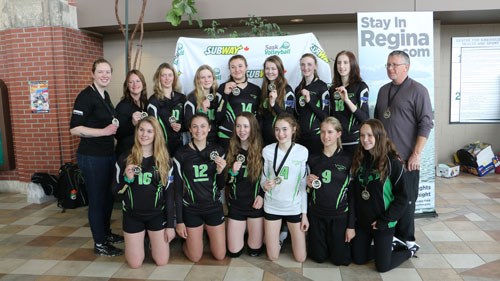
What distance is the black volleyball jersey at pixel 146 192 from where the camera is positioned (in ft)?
12.0

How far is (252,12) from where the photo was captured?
252 inches

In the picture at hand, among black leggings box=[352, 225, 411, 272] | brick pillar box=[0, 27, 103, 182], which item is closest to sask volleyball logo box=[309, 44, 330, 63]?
black leggings box=[352, 225, 411, 272]

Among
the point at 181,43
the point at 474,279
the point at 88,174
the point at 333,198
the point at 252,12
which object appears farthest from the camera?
the point at 252,12

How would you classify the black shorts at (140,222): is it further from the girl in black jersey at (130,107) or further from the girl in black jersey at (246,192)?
the girl in black jersey at (130,107)

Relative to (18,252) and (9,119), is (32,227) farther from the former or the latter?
(9,119)

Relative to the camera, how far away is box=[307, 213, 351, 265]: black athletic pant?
12.0 feet

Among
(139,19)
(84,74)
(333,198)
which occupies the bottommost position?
(333,198)

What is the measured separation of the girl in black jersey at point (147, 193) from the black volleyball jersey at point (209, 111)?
1.84 ft

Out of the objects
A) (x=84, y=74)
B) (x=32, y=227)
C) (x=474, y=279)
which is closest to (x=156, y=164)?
(x=32, y=227)

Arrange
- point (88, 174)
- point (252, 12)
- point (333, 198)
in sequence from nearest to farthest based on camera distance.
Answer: point (333, 198) → point (88, 174) → point (252, 12)

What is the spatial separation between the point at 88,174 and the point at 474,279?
3.62 meters

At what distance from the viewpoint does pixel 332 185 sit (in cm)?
366

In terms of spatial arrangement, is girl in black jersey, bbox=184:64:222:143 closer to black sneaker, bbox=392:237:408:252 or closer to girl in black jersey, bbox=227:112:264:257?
girl in black jersey, bbox=227:112:264:257

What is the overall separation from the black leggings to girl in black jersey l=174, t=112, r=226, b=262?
1.27m
